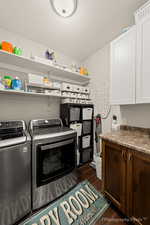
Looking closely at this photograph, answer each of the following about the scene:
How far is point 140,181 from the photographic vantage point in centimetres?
94

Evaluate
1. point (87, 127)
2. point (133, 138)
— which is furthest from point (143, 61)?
point (87, 127)

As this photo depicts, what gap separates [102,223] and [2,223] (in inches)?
41.2

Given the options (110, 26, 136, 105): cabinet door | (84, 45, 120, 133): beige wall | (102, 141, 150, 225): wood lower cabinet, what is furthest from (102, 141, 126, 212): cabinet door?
(84, 45, 120, 133): beige wall

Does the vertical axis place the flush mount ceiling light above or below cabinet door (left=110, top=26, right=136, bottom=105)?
above

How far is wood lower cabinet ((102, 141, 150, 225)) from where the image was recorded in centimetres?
91

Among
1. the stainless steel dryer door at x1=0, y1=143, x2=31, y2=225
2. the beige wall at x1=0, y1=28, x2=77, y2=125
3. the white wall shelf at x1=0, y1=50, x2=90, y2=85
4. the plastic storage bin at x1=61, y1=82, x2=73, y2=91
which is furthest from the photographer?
the plastic storage bin at x1=61, y1=82, x2=73, y2=91

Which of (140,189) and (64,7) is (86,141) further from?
(64,7)

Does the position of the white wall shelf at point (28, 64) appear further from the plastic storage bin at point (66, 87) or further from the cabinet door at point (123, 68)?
the cabinet door at point (123, 68)

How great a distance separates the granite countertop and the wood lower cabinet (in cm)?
6

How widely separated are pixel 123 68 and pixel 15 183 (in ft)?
6.37

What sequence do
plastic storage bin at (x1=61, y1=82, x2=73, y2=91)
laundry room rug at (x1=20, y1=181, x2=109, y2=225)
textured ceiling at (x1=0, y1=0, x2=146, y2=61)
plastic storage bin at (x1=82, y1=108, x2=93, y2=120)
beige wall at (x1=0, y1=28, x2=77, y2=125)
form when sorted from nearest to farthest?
laundry room rug at (x1=20, y1=181, x2=109, y2=225) < textured ceiling at (x1=0, y1=0, x2=146, y2=61) < beige wall at (x1=0, y1=28, x2=77, y2=125) < plastic storage bin at (x1=61, y1=82, x2=73, y2=91) < plastic storage bin at (x1=82, y1=108, x2=93, y2=120)

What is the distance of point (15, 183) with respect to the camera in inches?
42.4

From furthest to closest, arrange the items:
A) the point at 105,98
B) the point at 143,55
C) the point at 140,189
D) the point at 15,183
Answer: the point at 105,98
the point at 143,55
the point at 15,183
the point at 140,189

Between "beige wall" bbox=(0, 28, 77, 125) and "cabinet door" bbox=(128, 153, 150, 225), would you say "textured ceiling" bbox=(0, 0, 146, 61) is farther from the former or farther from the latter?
"cabinet door" bbox=(128, 153, 150, 225)
